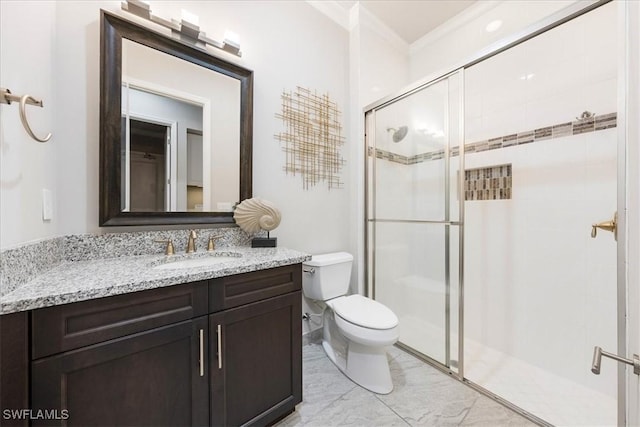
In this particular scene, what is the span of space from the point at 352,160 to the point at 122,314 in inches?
73.5

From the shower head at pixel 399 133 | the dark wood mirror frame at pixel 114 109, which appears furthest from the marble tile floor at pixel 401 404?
the shower head at pixel 399 133

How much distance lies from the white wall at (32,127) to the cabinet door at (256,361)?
0.73 m

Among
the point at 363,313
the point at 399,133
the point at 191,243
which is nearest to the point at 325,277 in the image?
the point at 363,313

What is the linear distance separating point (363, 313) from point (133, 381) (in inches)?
46.4

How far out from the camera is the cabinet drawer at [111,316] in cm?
71

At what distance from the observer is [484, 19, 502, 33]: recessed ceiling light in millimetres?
1962

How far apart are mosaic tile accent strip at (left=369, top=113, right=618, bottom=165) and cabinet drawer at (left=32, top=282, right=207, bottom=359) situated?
5.79 ft

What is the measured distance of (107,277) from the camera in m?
0.88

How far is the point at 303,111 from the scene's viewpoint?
194cm

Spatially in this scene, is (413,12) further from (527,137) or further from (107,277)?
(107,277)

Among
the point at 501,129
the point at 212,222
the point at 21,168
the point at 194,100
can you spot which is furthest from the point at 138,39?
the point at 501,129

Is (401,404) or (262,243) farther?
(262,243)

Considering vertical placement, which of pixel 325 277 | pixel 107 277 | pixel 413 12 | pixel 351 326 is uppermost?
pixel 413 12

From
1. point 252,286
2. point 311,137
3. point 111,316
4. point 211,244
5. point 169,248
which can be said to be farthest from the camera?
point 311,137
